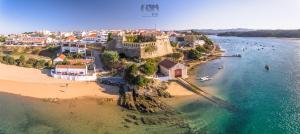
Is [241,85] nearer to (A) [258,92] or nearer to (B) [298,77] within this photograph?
(A) [258,92]

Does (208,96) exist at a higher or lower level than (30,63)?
lower

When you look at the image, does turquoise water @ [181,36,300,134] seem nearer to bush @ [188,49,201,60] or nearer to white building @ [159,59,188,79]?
white building @ [159,59,188,79]

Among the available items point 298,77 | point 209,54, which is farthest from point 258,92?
point 209,54

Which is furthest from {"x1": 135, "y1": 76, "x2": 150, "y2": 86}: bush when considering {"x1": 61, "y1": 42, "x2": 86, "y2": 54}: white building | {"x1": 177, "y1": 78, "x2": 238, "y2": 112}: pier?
{"x1": 61, "y1": 42, "x2": 86, "y2": 54}: white building

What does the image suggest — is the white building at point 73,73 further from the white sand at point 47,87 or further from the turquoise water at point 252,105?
the turquoise water at point 252,105

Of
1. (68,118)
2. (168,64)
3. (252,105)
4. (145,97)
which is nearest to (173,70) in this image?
(168,64)

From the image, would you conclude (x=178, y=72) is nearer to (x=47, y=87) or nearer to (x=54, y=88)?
(x=54, y=88)
